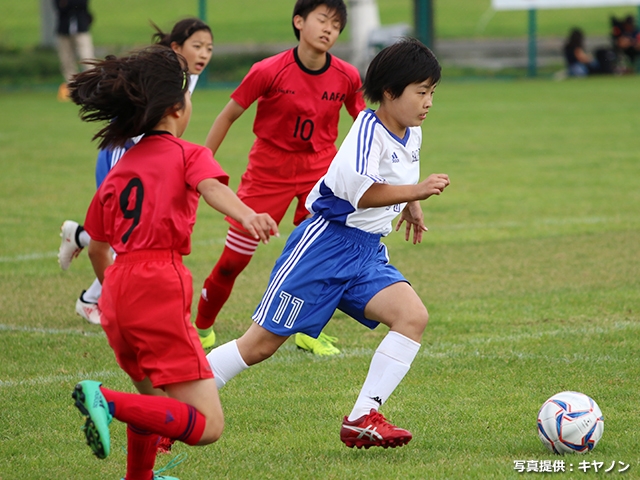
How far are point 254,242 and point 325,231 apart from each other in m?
1.53

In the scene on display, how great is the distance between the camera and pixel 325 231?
4.08m

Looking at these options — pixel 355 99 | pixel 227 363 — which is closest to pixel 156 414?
pixel 227 363

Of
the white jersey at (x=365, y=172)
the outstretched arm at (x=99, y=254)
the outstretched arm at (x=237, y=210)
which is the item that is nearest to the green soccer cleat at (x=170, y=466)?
the outstretched arm at (x=237, y=210)

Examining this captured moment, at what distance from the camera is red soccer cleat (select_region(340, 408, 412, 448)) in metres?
3.74

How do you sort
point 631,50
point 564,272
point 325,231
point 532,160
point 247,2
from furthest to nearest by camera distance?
point 247,2, point 631,50, point 532,160, point 564,272, point 325,231

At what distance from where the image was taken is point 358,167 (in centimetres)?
389

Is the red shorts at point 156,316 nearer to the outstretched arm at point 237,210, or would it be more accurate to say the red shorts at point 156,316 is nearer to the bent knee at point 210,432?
the bent knee at point 210,432

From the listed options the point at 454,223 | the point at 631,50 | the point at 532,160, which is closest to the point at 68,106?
the point at 532,160

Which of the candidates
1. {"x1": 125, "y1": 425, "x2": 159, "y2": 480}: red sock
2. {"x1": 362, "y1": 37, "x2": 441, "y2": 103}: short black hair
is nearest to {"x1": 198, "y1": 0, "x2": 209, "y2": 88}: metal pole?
{"x1": 362, "y1": 37, "x2": 441, "y2": 103}: short black hair

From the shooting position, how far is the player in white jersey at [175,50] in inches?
233

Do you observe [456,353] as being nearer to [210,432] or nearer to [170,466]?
[170,466]

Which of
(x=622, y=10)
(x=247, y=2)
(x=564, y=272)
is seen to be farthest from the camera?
(x=622, y=10)

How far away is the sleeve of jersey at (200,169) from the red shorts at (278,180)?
246 cm

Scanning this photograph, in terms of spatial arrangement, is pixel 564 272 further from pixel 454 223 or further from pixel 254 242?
pixel 254 242
